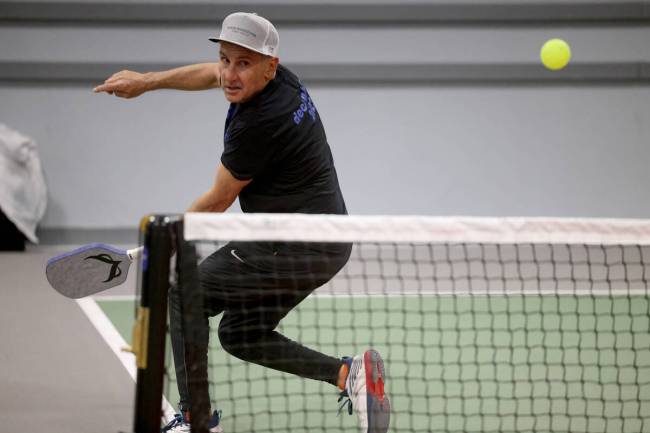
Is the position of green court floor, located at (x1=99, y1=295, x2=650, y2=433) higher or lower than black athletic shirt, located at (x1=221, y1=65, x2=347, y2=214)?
lower

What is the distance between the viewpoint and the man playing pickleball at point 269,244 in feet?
11.8

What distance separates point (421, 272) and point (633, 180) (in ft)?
9.61

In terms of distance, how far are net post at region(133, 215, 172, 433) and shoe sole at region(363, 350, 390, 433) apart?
0.98m

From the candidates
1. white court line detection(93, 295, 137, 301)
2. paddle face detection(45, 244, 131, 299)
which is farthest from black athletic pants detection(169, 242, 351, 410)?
white court line detection(93, 295, 137, 301)

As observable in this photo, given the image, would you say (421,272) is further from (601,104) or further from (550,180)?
(601,104)

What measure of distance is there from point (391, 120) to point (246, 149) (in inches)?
227

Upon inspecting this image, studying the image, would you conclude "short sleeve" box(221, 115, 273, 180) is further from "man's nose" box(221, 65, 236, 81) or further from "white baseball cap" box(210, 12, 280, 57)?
"white baseball cap" box(210, 12, 280, 57)

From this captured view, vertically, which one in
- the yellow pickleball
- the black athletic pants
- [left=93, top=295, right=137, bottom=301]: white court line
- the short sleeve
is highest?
the yellow pickleball

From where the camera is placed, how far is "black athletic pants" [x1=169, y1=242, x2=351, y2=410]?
3.73 m

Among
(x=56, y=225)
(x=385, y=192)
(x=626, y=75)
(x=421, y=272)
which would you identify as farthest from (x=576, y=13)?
(x=56, y=225)

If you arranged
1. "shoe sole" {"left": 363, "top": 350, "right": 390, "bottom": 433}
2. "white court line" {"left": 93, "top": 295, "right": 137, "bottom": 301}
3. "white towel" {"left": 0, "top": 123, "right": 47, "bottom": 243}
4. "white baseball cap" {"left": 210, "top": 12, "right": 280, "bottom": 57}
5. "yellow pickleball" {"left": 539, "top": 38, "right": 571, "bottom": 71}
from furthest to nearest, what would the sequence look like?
1. "white towel" {"left": 0, "top": 123, "right": 47, "bottom": 243}
2. "yellow pickleball" {"left": 539, "top": 38, "right": 571, "bottom": 71}
3. "white court line" {"left": 93, "top": 295, "right": 137, "bottom": 301}
4. "shoe sole" {"left": 363, "top": 350, "right": 390, "bottom": 433}
5. "white baseball cap" {"left": 210, "top": 12, "right": 280, "bottom": 57}

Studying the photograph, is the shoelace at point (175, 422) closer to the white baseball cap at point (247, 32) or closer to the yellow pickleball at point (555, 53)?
the white baseball cap at point (247, 32)

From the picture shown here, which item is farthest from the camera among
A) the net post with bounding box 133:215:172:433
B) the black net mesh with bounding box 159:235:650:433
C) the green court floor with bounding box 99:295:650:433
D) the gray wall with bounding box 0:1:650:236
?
the gray wall with bounding box 0:1:650:236

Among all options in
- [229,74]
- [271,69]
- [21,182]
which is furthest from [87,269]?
[21,182]
